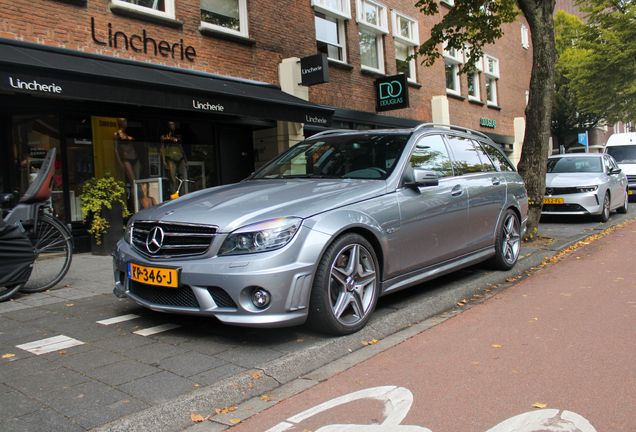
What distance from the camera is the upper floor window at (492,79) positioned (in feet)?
80.9

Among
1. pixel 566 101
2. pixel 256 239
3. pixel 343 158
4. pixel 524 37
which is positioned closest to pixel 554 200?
pixel 343 158

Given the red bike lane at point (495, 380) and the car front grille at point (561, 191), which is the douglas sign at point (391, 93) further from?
the red bike lane at point (495, 380)

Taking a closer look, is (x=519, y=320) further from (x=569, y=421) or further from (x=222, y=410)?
(x=222, y=410)

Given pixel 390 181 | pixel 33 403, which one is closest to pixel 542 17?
pixel 390 181

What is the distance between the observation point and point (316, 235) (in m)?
3.69

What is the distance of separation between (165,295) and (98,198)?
5512 millimetres

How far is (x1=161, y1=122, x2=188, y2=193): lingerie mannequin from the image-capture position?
10.7m

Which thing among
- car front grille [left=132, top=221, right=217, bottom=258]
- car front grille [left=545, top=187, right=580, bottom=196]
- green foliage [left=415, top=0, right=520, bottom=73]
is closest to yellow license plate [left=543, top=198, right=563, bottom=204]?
car front grille [left=545, top=187, right=580, bottom=196]

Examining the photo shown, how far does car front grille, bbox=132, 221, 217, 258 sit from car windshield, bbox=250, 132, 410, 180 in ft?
4.98

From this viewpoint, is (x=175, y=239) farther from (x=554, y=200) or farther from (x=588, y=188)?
(x=588, y=188)

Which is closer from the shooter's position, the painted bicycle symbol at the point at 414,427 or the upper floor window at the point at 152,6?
the painted bicycle symbol at the point at 414,427

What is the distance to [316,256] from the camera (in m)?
3.66

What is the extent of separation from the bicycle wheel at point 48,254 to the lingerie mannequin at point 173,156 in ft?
17.3

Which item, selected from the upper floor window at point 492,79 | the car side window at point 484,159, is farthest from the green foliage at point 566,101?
the car side window at point 484,159
